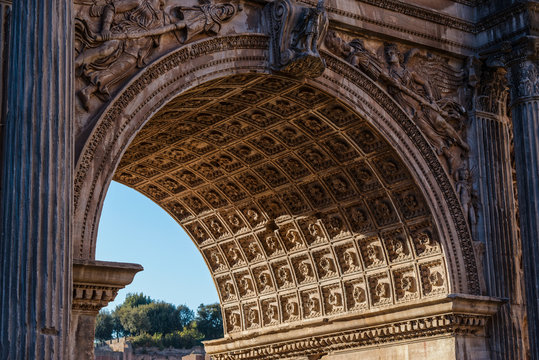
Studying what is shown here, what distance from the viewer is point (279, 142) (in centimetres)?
2180

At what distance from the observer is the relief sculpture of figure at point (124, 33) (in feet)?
53.1

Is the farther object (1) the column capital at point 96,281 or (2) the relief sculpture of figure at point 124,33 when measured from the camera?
(2) the relief sculpture of figure at point 124,33

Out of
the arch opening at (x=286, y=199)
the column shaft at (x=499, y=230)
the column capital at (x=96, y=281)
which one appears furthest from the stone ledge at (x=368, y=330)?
the column capital at (x=96, y=281)

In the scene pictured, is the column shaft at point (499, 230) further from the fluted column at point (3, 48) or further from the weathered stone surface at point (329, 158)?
the fluted column at point (3, 48)

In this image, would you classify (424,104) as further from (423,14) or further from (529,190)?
(529,190)

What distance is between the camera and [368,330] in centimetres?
2184

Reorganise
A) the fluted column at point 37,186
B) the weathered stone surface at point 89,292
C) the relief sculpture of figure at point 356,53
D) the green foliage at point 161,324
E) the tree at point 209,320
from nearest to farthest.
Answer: the fluted column at point 37,186
the weathered stone surface at point 89,292
the relief sculpture of figure at point 356,53
the green foliage at point 161,324
the tree at point 209,320

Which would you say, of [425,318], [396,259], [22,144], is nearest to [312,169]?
[396,259]

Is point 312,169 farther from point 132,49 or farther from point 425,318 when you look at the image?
point 132,49

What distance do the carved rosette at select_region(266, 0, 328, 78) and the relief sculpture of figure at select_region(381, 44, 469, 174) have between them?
2172 millimetres

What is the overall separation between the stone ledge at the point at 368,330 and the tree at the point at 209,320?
2668 inches

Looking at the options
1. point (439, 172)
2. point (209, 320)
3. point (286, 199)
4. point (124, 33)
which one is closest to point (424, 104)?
point (439, 172)

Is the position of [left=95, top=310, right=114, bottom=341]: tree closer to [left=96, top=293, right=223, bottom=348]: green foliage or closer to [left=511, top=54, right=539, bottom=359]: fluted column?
[left=96, top=293, right=223, bottom=348]: green foliage

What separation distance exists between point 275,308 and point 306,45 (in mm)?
8125
